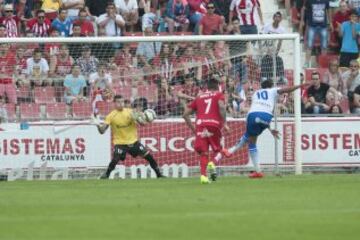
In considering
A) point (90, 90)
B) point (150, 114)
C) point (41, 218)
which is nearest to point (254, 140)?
point (150, 114)

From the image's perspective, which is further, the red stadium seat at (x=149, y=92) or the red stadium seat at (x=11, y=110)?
the red stadium seat at (x=149, y=92)

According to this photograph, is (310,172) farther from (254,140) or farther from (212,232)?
(212,232)

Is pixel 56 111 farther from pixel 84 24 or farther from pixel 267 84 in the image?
pixel 267 84

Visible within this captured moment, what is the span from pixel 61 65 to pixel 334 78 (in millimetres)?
6692

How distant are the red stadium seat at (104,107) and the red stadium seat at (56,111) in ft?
2.80

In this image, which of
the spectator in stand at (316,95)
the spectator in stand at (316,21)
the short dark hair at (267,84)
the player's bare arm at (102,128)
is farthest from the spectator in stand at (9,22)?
the spectator in stand at (316,21)

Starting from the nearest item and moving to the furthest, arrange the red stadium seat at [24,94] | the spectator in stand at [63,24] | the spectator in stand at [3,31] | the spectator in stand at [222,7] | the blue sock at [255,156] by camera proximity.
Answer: the blue sock at [255,156] → the red stadium seat at [24,94] → the spectator in stand at [3,31] → the spectator in stand at [63,24] → the spectator in stand at [222,7]

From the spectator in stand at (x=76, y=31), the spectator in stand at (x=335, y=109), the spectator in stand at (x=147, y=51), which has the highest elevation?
the spectator in stand at (x=76, y=31)

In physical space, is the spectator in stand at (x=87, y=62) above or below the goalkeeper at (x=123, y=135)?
above

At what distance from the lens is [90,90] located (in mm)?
26562

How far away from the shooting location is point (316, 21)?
31391 mm

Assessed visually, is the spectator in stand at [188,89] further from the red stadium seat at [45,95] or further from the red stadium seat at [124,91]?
the red stadium seat at [45,95]

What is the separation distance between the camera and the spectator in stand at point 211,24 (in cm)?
3034

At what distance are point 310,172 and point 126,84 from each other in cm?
457
